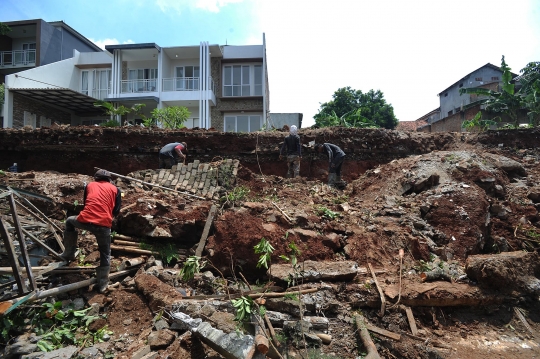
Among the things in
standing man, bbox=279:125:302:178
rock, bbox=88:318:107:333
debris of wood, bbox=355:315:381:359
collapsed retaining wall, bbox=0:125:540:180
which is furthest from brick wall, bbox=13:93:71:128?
debris of wood, bbox=355:315:381:359

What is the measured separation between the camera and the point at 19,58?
2042 cm

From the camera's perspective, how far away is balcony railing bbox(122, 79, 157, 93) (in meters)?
19.0

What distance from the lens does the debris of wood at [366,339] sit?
365cm

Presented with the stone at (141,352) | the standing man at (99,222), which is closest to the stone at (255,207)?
the standing man at (99,222)

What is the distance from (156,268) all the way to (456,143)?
41.2ft

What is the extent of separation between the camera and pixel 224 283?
512 cm

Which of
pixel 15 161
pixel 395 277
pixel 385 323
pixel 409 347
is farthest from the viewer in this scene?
pixel 15 161

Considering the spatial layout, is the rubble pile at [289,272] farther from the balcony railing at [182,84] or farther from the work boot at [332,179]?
the balcony railing at [182,84]

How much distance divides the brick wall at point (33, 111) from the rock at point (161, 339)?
699 inches

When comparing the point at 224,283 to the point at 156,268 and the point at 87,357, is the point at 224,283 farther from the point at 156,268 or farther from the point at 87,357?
the point at 87,357

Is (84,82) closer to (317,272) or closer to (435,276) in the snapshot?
(317,272)

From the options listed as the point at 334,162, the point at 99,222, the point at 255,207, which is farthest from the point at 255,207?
the point at 334,162

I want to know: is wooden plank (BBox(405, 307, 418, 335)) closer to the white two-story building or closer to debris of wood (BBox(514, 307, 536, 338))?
debris of wood (BBox(514, 307, 536, 338))

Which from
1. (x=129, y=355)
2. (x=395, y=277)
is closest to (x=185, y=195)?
(x=129, y=355)
